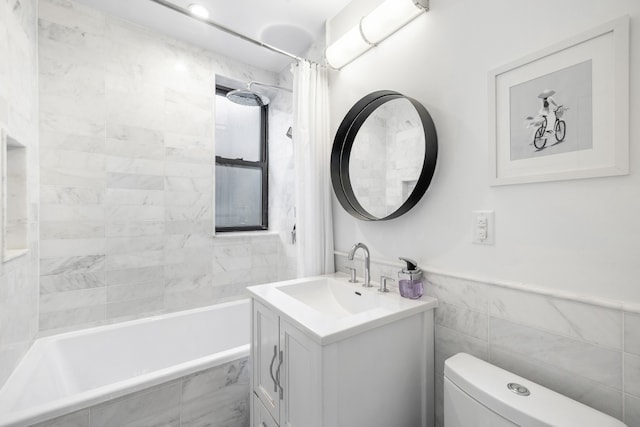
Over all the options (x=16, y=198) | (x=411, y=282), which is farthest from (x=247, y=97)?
(x=411, y=282)

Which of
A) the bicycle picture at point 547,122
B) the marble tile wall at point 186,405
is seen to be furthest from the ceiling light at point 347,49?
the marble tile wall at point 186,405

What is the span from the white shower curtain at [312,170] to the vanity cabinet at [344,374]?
1.91ft

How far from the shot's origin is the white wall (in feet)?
2.64

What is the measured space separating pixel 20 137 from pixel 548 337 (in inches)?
94.9

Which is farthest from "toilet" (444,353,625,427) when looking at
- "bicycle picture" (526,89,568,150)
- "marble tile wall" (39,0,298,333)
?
"marble tile wall" (39,0,298,333)

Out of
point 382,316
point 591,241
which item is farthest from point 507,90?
point 382,316

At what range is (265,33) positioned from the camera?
2.07 m

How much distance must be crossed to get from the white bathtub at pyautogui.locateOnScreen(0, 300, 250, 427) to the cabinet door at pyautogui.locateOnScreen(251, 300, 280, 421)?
0.24 meters

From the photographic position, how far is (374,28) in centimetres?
146

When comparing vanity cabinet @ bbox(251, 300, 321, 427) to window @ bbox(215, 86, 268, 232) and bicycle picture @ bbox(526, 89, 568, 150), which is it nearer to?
bicycle picture @ bbox(526, 89, 568, 150)

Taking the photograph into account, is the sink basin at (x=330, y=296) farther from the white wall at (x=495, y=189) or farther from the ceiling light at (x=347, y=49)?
the ceiling light at (x=347, y=49)

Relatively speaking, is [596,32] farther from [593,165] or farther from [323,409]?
[323,409]

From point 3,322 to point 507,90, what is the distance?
224cm

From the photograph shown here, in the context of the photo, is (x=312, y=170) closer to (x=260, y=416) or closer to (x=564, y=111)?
(x=564, y=111)
